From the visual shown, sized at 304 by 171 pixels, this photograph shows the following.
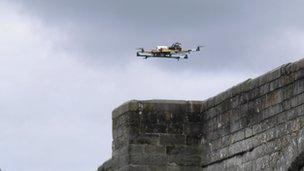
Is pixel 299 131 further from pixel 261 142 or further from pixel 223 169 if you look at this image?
pixel 223 169

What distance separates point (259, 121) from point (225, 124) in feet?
3.26

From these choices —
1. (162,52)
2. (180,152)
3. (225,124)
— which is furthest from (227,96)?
(162,52)

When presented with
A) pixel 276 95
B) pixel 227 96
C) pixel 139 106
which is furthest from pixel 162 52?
pixel 276 95

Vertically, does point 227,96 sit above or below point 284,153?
above

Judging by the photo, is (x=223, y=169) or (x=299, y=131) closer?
(x=299, y=131)

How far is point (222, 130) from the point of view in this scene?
13.1 meters

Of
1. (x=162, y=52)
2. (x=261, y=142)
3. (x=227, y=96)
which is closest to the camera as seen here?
(x=261, y=142)

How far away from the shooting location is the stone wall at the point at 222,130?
11297mm

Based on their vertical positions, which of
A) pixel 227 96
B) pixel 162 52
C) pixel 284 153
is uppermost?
pixel 162 52

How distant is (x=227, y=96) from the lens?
42.2ft

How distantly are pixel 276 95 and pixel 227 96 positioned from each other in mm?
1327

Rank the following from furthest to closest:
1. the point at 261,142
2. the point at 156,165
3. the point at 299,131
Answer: the point at 156,165 → the point at 261,142 → the point at 299,131

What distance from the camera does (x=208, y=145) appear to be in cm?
1362

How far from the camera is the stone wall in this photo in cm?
1130
